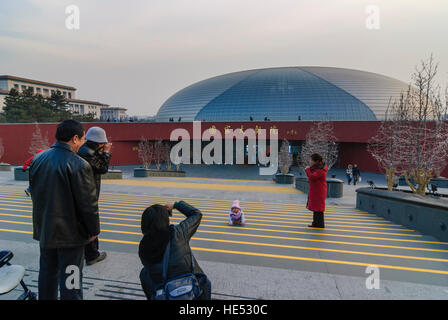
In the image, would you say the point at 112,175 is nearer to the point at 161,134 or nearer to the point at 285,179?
the point at 285,179

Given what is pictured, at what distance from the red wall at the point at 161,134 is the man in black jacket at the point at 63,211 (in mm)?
31497

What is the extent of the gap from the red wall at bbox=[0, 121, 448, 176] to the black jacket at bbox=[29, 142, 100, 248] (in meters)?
31.5

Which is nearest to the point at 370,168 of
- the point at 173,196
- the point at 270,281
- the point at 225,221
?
the point at 173,196

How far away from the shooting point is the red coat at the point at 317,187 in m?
5.40

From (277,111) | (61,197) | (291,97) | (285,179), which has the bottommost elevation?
(285,179)

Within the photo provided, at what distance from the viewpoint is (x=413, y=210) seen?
6.47 metres

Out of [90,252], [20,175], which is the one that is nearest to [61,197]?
[90,252]

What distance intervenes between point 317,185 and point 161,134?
103ft

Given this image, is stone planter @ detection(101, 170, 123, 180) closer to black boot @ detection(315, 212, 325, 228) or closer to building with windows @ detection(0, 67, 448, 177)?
building with windows @ detection(0, 67, 448, 177)

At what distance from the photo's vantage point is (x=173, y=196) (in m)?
11.1

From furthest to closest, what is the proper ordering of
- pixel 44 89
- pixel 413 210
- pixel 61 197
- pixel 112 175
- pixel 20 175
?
1. pixel 44 89
2. pixel 112 175
3. pixel 20 175
4. pixel 413 210
5. pixel 61 197

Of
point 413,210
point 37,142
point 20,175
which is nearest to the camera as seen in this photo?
point 413,210
